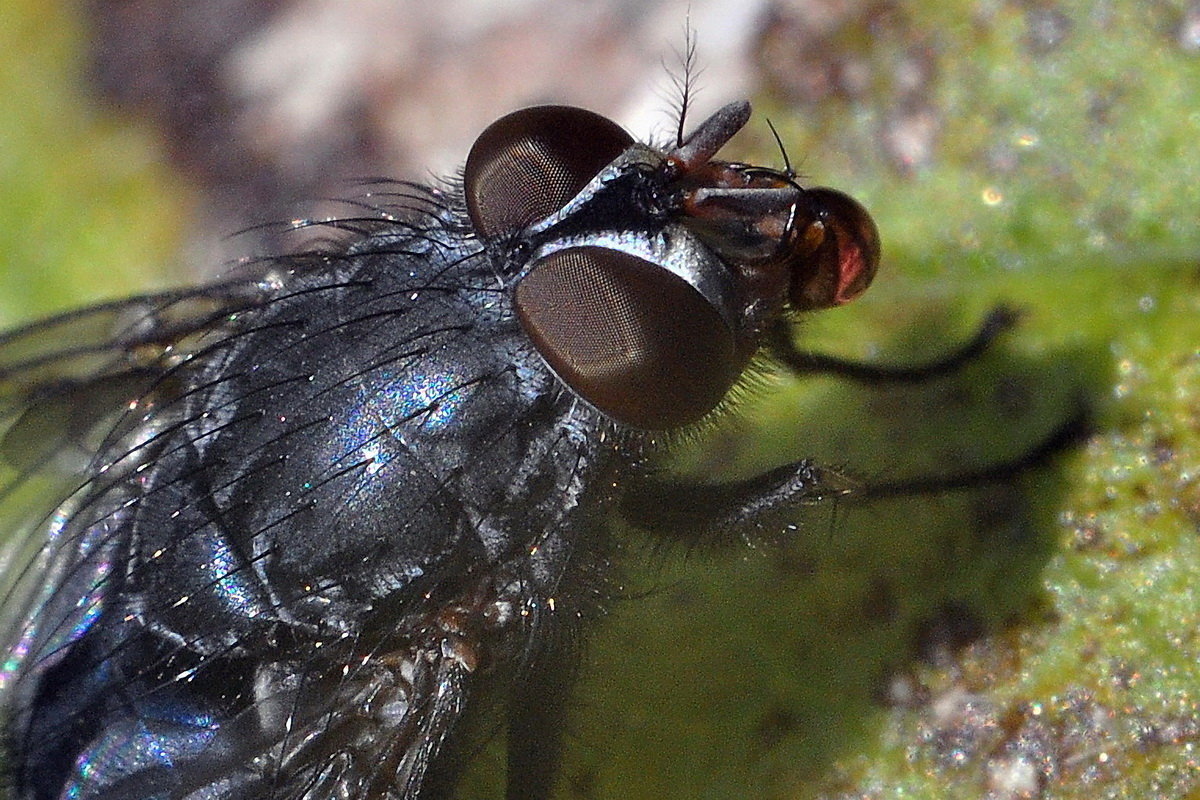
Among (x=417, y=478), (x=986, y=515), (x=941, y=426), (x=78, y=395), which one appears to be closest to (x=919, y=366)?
(x=941, y=426)

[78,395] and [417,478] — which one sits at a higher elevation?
[78,395]

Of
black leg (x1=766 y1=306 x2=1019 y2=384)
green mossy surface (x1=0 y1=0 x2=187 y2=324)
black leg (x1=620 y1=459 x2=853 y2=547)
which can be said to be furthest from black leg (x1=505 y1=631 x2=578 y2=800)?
green mossy surface (x1=0 y1=0 x2=187 y2=324)

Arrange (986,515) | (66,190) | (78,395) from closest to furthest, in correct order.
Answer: (986,515)
(78,395)
(66,190)

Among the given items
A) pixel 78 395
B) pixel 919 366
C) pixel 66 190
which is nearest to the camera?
pixel 78 395

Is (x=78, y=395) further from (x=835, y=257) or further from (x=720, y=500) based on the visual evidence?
(x=835, y=257)

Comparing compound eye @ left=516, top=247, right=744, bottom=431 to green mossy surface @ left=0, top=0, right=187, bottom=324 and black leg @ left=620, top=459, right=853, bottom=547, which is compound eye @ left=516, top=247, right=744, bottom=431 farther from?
green mossy surface @ left=0, top=0, right=187, bottom=324

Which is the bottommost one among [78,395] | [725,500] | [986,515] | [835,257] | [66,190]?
[986,515]
